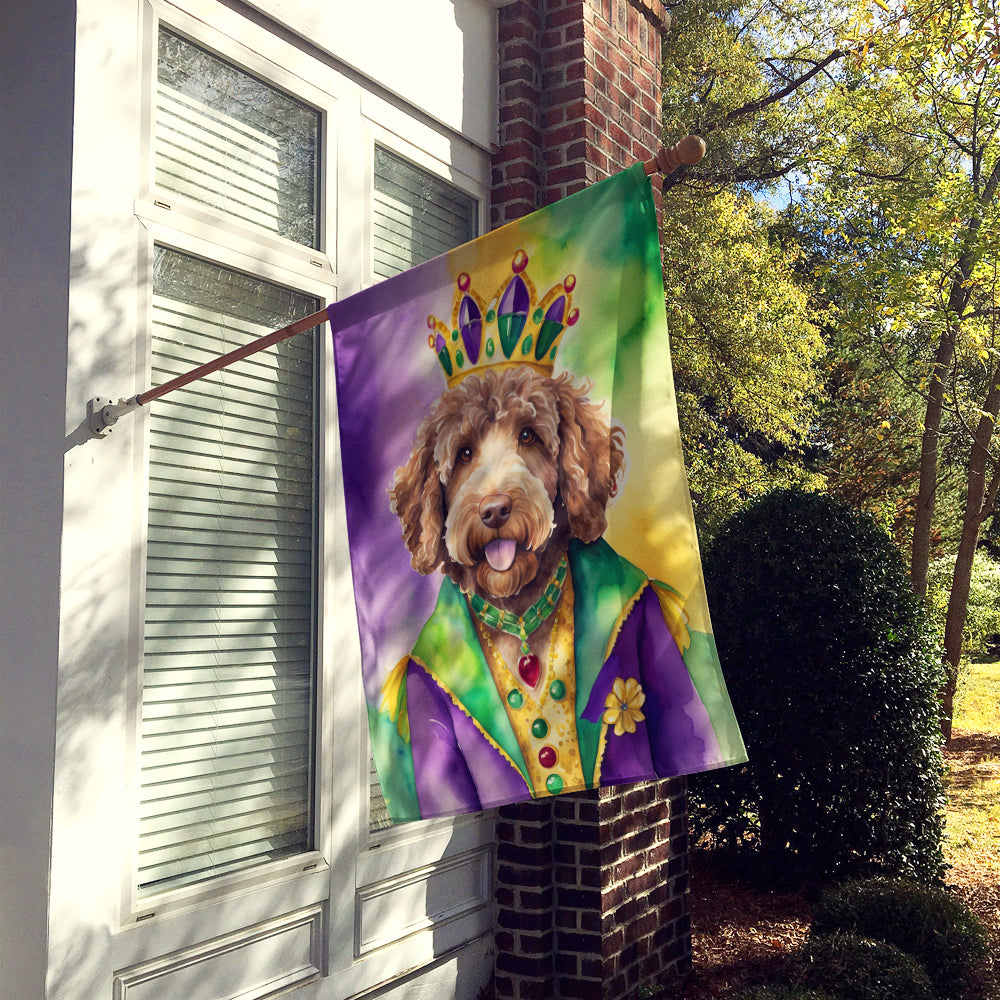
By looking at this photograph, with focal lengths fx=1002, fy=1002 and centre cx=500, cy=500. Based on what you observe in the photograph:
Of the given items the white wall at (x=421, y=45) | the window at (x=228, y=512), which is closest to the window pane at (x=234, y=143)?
the window at (x=228, y=512)

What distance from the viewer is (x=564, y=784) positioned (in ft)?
7.88

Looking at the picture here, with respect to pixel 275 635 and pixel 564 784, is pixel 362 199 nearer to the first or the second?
pixel 275 635

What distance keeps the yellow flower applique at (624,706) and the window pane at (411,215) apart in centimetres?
225

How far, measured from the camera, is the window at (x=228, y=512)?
3.05 meters

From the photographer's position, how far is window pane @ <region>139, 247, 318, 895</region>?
304 centimetres

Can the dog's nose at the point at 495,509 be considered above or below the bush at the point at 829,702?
above

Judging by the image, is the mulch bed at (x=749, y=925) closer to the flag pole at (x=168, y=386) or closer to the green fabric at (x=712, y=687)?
the green fabric at (x=712, y=687)

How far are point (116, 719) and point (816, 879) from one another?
15.1ft

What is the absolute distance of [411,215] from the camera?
422cm

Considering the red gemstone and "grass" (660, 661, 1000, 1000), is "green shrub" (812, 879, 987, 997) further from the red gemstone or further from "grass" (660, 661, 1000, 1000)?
the red gemstone

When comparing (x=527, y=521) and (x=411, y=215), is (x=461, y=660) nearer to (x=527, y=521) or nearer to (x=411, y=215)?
(x=527, y=521)

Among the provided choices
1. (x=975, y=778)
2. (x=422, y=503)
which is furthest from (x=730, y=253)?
(x=422, y=503)

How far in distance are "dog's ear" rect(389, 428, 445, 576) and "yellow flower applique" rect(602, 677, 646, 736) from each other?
56 cm

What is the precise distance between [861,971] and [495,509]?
286 cm
